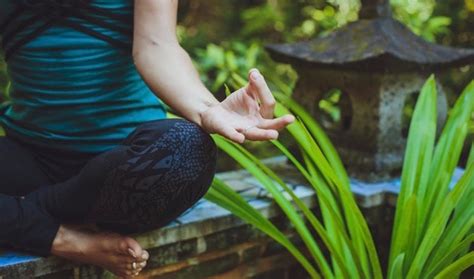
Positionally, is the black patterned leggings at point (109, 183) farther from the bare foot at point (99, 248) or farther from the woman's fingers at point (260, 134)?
the woman's fingers at point (260, 134)

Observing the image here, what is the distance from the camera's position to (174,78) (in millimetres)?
1259

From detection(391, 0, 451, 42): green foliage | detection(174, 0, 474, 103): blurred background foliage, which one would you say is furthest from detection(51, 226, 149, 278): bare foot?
detection(391, 0, 451, 42): green foliage

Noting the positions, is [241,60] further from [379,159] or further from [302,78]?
[379,159]

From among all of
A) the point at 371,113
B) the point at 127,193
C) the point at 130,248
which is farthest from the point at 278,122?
the point at 371,113

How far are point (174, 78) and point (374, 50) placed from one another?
809mm

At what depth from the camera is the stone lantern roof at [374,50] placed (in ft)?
6.04

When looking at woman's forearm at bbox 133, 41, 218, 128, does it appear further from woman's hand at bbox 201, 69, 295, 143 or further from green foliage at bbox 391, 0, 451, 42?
green foliage at bbox 391, 0, 451, 42

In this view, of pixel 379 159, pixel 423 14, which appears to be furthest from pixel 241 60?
pixel 379 159

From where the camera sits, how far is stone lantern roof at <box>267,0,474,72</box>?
6.04 feet

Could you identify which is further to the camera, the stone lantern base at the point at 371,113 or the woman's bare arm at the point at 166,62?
the stone lantern base at the point at 371,113

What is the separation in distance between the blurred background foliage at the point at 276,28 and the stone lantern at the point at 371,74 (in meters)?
0.68

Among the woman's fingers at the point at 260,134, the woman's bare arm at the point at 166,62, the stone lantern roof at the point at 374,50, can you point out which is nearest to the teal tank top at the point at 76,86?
the woman's bare arm at the point at 166,62

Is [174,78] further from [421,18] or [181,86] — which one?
[421,18]

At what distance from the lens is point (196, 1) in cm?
443
